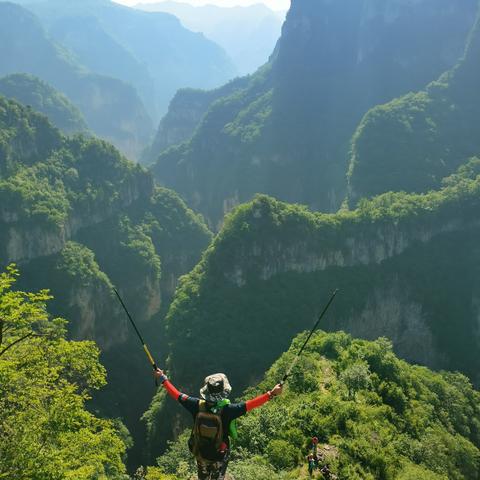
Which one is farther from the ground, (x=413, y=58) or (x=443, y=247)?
(x=413, y=58)

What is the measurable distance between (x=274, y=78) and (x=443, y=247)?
381ft

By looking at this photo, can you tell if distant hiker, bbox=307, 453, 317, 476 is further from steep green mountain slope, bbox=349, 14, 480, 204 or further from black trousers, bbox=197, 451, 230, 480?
steep green mountain slope, bbox=349, 14, 480, 204

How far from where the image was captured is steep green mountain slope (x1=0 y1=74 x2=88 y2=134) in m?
172

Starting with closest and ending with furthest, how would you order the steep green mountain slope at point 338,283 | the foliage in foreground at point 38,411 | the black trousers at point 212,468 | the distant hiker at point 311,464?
the black trousers at point 212,468, the foliage in foreground at point 38,411, the distant hiker at point 311,464, the steep green mountain slope at point 338,283

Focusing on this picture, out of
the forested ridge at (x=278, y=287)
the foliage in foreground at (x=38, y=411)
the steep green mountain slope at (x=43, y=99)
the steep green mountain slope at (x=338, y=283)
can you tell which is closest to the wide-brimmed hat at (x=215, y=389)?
the forested ridge at (x=278, y=287)

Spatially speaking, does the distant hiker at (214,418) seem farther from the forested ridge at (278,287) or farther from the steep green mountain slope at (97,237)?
the steep green mountain slope at (97,237)

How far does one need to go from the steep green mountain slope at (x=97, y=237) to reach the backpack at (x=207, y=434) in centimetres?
5543

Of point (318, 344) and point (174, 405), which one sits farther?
point (174, 405)

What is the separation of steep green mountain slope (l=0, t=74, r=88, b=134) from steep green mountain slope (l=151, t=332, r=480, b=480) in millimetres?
158935

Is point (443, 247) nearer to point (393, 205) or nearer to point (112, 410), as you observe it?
point (393, 205)

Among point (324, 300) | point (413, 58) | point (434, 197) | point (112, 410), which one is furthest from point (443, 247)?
→ point (413, 58)

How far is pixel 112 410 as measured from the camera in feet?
208

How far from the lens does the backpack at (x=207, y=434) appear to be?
9.65m

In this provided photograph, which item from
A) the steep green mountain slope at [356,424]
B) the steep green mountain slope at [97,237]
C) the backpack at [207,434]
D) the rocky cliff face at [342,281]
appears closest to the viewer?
the backpack at [207,434]
